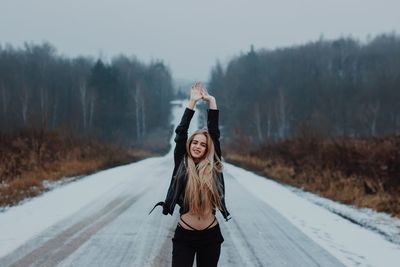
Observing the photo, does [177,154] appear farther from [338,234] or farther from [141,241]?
[338,234]

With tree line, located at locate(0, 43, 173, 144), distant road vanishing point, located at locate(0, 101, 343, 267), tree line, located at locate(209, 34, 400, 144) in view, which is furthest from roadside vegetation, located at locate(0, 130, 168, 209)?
tree line, located at locate(0, 43, 173, 144)

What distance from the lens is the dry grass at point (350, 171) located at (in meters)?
12.7

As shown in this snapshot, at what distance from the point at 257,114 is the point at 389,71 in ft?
89.9

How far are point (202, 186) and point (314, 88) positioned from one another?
8763 cm

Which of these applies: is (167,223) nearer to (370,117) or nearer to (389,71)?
(370,117)

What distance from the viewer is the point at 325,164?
17688 millimetres

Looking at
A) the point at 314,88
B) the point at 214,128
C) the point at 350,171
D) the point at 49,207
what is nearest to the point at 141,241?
the point at 214,128

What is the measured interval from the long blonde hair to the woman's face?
0.03 m

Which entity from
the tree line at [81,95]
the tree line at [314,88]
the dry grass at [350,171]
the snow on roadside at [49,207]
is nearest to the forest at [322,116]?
the dry grass at [350,171]

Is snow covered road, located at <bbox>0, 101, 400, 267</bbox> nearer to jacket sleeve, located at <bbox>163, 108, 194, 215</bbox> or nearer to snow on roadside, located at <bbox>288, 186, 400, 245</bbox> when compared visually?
snow on roadside, located at <bbox>288, 186, 400, 245</bbox>

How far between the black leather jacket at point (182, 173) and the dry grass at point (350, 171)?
770 centimetres

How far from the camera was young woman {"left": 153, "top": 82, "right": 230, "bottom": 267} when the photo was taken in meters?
3.91

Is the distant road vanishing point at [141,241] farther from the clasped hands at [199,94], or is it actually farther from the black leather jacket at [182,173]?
the clasped hands at [199,94]

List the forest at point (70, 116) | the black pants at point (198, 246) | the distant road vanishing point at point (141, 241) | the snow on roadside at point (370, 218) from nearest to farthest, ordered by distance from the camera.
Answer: the black pants at point (198, 246) → the distant road vanishing point at point (141, 241) → the snow on roadside at point (370, 218) → the forest at point (70, 116)
